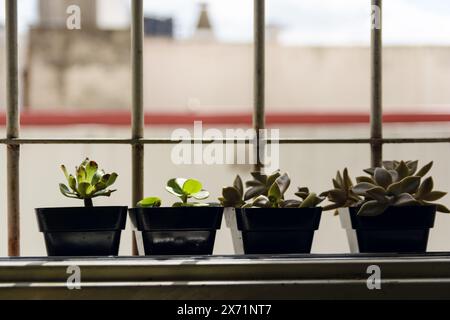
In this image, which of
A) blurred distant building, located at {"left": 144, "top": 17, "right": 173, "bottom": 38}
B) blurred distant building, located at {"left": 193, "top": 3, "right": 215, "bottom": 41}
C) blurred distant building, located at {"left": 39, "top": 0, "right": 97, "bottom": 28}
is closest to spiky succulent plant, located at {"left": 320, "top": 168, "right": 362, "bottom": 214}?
blurred distant building, located at {"left": 39, "top": 0, "right": 97, "bottom": 28}

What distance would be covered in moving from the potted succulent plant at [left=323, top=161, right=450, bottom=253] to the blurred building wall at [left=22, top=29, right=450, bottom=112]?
12716 millimetres

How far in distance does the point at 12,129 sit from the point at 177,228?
475 millimetres

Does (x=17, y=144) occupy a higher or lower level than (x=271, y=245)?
higher

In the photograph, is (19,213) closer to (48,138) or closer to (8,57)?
(48,138)

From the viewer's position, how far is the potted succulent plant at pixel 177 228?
5.70ft

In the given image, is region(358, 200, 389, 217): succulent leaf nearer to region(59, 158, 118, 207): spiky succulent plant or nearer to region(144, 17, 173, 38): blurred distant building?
region(59, 158, 118, 207): spiky succulent plant

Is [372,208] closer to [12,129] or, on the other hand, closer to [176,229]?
[176,229]

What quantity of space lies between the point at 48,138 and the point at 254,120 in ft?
1.55

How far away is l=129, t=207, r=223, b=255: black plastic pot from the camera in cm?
174

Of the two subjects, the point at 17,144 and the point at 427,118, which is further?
the point at 427,118

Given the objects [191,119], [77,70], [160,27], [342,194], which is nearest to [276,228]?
[342,194]

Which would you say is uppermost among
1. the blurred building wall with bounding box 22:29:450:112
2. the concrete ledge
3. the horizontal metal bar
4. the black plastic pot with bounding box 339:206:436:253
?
the blurred building wall with bounding box 22:29:450:112
